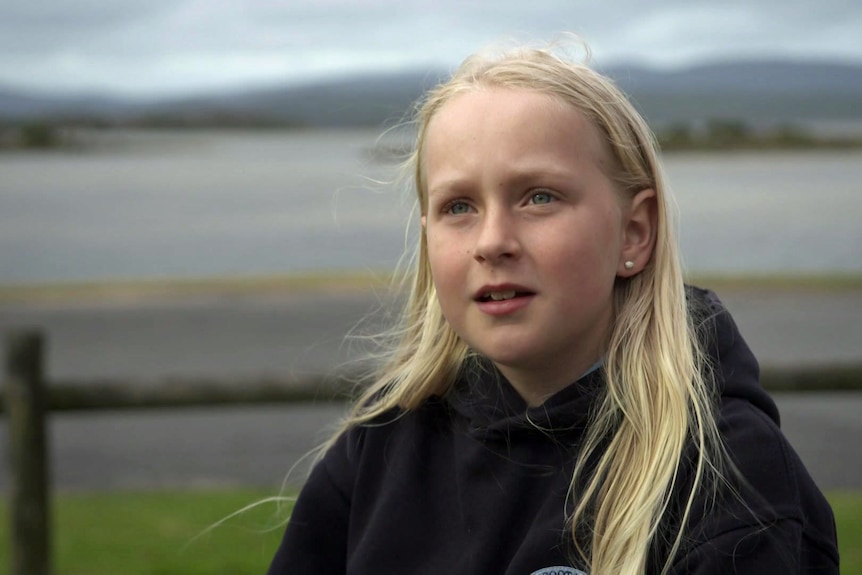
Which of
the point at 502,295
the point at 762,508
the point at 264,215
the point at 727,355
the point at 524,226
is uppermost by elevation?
the point at 524,226

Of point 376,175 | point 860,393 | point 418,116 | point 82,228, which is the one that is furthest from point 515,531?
point 82,228

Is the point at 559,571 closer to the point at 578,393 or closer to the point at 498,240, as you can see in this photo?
the point at 578,393

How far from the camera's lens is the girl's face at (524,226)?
5.41ft

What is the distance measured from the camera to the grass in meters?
4.43

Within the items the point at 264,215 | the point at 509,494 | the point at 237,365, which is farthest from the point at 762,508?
the point at 264,215

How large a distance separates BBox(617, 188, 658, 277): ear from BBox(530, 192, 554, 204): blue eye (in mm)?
160

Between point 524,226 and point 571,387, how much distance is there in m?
0.27

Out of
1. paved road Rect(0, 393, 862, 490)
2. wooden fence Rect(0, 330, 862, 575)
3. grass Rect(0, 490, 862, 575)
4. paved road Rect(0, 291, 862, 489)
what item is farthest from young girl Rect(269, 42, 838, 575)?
paved road Rect(0, 393, 862, 490)

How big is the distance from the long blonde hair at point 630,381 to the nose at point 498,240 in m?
0.20

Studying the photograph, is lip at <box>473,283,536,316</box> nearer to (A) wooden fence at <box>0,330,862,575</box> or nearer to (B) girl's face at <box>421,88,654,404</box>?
(B) girl's face at <box>421,88,654,404</box>

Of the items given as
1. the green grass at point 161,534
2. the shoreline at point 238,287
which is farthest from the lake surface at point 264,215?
the green grass at point 161,534

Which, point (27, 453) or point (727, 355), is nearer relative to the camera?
point (727, 355)

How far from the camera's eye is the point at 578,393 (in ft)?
5.68

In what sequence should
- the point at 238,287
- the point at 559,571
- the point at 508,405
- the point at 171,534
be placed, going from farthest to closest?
the point at 238,287, the point at 171,534, the point at 508,405, the point at 559,571
